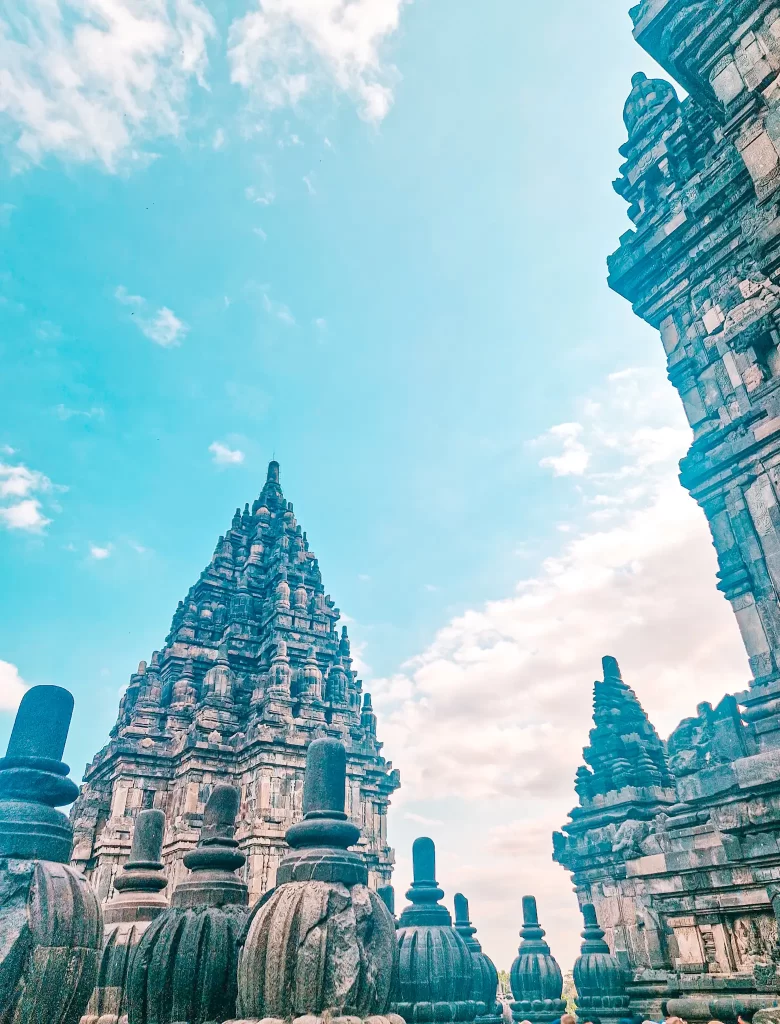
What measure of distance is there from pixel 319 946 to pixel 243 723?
69.4 feet

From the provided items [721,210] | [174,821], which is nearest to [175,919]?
[721,210]

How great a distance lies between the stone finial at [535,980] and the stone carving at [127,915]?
8.84 metres

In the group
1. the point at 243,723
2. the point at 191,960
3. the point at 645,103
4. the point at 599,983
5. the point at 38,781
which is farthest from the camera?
the point at 243,723

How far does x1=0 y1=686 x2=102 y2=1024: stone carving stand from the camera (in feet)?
14.3

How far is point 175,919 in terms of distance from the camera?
20.7ft

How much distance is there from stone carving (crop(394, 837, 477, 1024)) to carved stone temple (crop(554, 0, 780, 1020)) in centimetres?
270

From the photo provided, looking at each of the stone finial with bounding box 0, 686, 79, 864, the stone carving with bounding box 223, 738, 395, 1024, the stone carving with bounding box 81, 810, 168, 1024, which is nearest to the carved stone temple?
the stone carving with bounding box 223, 738, 395, 1024

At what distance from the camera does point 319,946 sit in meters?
4.95

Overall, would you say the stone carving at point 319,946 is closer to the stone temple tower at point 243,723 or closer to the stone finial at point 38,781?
the stone finial at point 38,781

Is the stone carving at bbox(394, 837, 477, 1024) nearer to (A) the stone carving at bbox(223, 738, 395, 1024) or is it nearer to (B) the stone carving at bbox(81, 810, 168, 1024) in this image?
(A) the stone carving at bbox(223, 738, 395, 1024)

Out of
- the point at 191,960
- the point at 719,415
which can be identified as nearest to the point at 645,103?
the point at 719,415

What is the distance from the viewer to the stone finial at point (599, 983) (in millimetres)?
11469

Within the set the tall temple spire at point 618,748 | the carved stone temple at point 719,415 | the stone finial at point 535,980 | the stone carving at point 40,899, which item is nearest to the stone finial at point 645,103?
the carved stone temple at point 719,415

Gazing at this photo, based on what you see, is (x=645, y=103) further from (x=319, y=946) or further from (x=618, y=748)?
(x=319, y=946)
